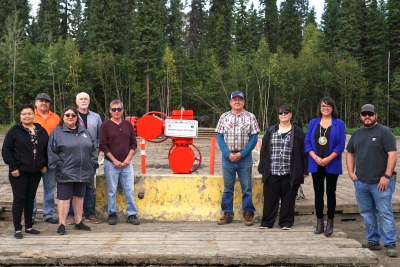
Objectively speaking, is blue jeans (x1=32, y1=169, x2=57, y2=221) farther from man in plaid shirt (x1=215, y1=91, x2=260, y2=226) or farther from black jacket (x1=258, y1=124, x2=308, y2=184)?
black jacket (x1=258, y1=124, x2=308, y2=184)

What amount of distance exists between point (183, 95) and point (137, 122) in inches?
1483

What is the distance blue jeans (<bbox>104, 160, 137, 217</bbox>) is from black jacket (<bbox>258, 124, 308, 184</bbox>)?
1.81 metres

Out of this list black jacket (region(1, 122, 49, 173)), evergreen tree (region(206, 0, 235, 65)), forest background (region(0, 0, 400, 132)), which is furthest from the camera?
evergreen tree (region(206, 0, 235, 65))

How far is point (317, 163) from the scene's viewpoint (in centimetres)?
420

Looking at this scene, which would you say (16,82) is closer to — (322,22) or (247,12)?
(247,12)

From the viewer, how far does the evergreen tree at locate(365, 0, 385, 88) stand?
39438 mm

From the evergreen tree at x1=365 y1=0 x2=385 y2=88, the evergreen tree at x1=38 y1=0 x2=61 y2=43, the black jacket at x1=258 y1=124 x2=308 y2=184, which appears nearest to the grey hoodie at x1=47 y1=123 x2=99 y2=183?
the black jacket at x1=258 y1=124 x2=308 y2=184

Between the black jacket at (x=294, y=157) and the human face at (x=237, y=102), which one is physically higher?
the human face at (x=237, y=102)

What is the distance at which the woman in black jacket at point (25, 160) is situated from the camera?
13.3 feet

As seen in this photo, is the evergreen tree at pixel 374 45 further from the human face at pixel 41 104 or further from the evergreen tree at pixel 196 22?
the human face at pixel 41 104

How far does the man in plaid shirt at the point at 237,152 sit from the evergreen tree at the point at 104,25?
39.0m

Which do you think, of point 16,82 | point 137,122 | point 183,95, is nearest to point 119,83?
point 183,95

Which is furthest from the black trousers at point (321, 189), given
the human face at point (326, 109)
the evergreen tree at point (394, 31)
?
the evergreen tree at point (394, 31)

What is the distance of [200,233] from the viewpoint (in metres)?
4.11
